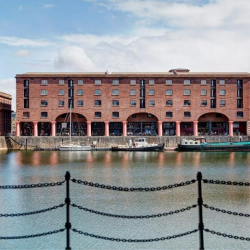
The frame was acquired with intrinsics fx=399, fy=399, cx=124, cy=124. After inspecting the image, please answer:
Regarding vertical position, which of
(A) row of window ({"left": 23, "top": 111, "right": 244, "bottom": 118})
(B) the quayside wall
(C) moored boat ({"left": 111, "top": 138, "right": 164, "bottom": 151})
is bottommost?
(C) moored boat ({"left": 111, "top": 138, "right": 164, "bottom": 151})

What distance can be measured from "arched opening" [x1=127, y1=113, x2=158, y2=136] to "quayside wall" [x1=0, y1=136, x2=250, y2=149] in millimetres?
6062

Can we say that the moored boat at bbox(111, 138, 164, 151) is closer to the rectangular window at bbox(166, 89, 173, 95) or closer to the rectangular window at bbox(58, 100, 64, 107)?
the rectangular window at bbox(166, 89, 173, 95)

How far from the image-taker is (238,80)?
86.9 metres

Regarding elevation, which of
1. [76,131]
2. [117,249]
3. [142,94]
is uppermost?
[142,94]

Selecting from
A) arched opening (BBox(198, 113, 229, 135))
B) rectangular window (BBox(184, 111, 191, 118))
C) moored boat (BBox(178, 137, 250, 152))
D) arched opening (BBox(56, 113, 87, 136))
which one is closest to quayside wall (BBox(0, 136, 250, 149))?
moored boat (BBox(178, 137, 250, 152))

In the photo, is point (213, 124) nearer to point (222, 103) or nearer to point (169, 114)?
point (222, 103)

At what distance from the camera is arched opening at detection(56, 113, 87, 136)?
292ft

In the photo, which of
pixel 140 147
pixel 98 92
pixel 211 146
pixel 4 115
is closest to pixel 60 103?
pixel 98 92

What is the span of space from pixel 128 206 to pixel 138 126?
68014 mm

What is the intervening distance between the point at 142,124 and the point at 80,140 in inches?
600

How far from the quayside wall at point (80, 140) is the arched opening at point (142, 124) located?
6062 millimetres

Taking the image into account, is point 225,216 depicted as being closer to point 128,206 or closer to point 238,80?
point 128,206

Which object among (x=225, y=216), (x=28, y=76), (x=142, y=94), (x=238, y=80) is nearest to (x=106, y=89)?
(x=142, y=94)

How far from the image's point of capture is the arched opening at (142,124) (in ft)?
296
